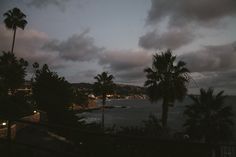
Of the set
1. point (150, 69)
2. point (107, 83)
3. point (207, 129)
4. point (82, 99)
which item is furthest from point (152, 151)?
point (82, 99)

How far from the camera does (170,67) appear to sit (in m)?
36.1

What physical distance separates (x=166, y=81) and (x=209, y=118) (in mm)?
6456

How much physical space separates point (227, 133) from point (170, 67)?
9851mm

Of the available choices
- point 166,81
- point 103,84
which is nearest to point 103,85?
point 103,84

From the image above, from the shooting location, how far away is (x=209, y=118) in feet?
101

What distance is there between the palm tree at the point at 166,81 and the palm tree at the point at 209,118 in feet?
7.45

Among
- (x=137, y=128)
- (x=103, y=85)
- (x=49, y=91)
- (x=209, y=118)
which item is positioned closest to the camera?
(x=137, y=128)

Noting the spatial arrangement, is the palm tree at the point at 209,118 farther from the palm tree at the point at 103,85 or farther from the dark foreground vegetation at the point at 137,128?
the palm tree at the point at 103,85

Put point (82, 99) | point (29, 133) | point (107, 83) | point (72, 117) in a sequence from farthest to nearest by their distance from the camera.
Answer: point (82, 99) → point (107, 83) → point (72, 117) → point (29, 133)

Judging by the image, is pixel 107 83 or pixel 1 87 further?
pixel 107 83

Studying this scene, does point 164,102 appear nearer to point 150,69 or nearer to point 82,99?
point 150,69

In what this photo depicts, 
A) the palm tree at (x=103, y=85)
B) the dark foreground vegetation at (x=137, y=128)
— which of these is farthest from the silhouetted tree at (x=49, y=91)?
the palm tree at (x=103, y=85)

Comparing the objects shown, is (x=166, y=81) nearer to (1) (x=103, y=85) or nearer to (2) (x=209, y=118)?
(2) (x=209, y=118)

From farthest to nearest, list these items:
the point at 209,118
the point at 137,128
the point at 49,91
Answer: the point at 49,91 → the point at 209,118 → the point at 137,128
